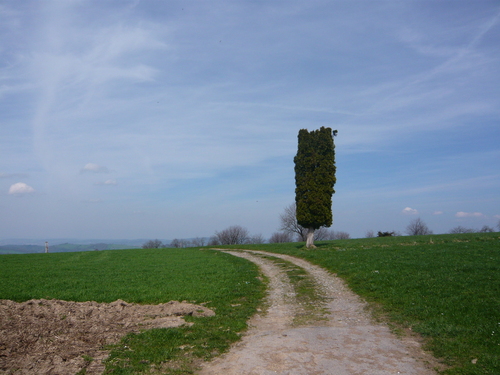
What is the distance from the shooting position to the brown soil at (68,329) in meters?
6.73

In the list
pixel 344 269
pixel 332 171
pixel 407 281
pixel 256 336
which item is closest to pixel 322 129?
pixel 332 171

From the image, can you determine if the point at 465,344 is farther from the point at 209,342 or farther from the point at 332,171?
the point at 332,171

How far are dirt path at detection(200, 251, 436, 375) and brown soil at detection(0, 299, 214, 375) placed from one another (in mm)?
2449

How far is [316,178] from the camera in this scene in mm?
33562

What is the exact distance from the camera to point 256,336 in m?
8.63

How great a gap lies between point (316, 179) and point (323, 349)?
2698 centimetres

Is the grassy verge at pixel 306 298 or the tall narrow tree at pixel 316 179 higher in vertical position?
the tall narrow tree at pixel 316 179

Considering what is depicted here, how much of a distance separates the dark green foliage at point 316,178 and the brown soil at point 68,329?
74.8 feet

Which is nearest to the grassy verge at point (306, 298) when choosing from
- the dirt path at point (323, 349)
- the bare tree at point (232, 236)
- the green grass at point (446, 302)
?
the dirt path at point (323, 349)

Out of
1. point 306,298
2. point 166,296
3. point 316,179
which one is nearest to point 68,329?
point 166,296

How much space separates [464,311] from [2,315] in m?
13.0

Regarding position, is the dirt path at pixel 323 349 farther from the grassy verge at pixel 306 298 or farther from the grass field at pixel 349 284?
the grass field at pixel 349 284

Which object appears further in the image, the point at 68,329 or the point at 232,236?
the point at 232,236

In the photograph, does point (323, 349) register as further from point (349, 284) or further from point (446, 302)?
point (349, 284)
